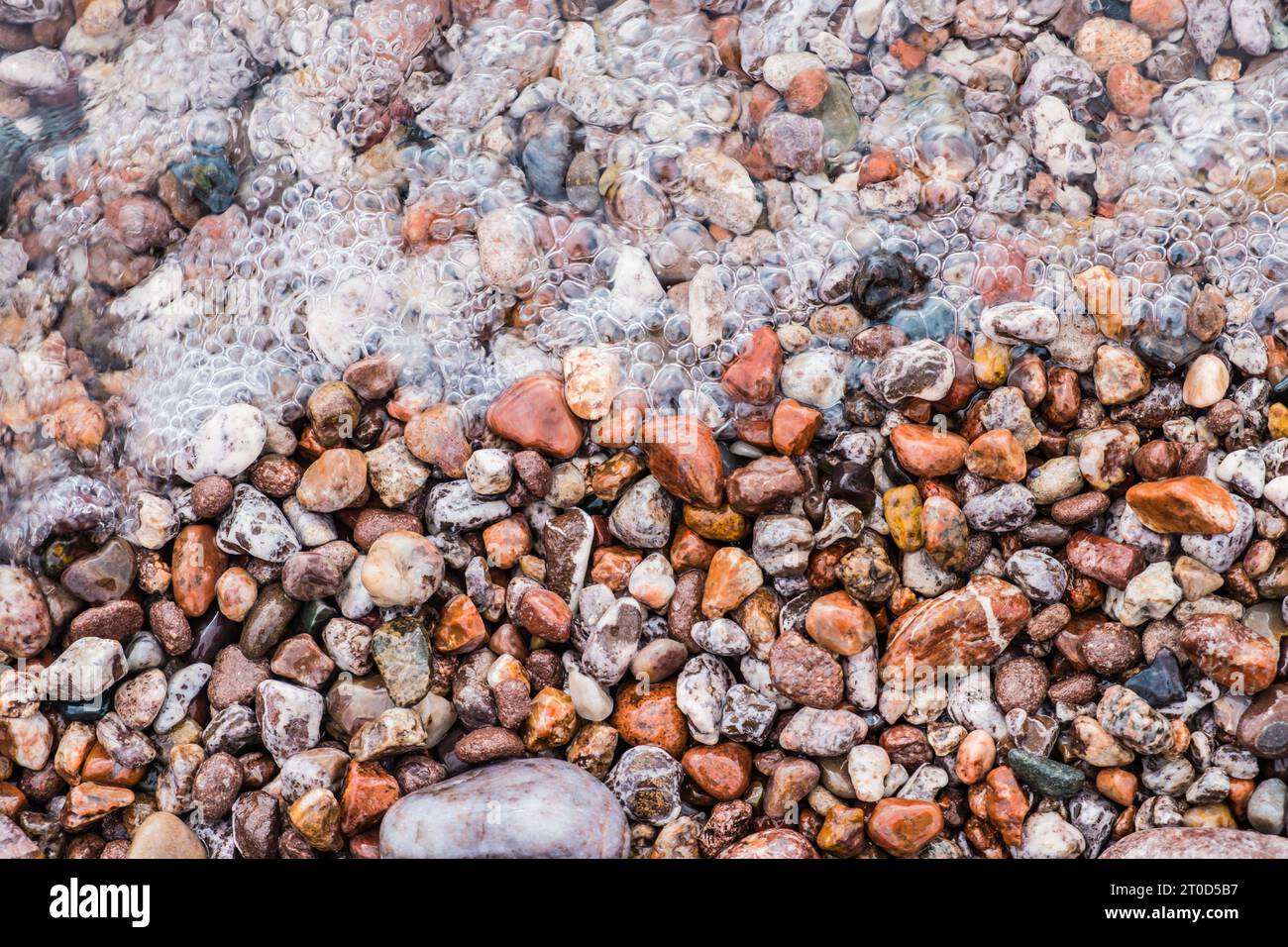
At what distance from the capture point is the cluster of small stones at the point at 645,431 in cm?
212

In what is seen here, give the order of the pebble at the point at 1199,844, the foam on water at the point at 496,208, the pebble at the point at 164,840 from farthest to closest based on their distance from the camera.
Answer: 1. the foam on water at the point at 496,208
2. the pebble at the point at 164,840
3. the pebble at the point at 1199,844

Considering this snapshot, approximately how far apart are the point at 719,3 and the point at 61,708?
265 cm

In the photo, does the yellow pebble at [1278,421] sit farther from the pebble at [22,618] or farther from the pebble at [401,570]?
the pebble at [22,618]

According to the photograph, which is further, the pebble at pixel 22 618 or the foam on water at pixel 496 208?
the foam on water at pixel 496 208

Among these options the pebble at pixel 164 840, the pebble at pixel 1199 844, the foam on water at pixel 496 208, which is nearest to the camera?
the pebble at pixel 1199 844

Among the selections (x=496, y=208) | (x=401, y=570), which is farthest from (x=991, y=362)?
(x=401, y=570)

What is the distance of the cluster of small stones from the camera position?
2.12 meters

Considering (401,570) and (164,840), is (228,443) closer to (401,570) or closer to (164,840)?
(401,570)

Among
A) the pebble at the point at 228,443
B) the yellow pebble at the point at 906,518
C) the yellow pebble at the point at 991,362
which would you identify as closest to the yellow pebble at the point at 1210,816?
the yellow pebble at the point at 906,518

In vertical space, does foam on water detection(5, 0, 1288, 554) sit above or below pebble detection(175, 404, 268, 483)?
above

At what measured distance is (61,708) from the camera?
2.26 metres

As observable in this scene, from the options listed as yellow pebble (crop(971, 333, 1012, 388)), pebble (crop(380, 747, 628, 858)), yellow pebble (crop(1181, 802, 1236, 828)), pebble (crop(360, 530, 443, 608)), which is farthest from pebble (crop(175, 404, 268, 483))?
yellow pebble (crop(1181, 802, 1236, 828))

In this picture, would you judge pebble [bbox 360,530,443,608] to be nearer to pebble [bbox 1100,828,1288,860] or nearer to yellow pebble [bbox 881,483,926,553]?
yellow pebble [bbox 881,483,926,553]

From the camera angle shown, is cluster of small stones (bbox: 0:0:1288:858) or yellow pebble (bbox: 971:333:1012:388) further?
yellow pebble (bbox: 971:333:1012:388)
